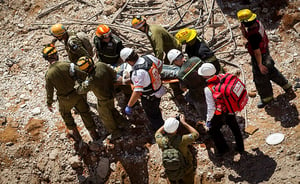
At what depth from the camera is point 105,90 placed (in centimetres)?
577

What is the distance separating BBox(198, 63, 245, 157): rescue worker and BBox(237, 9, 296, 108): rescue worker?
1.09 metres

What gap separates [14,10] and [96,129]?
534 cm

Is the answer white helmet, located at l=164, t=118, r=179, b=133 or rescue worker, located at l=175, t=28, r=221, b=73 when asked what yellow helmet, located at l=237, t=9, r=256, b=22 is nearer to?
rescue worker, located at l=175, t=28, r=221, b=73

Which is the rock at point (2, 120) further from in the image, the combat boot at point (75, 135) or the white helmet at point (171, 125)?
the white helmet at point (171, 125)

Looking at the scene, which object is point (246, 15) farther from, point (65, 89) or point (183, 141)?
point (65, 89)

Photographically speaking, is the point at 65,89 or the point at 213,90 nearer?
the point at 213,90

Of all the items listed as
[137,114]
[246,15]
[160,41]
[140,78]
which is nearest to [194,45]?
[160,41]

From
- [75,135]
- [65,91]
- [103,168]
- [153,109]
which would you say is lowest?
[103,168]

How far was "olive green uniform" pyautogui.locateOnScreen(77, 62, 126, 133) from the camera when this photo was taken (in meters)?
5.59

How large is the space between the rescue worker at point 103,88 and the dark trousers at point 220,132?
1.87 m

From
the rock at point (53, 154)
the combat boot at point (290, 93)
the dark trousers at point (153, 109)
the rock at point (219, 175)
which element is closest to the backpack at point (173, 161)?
the rock at point (219, 175)

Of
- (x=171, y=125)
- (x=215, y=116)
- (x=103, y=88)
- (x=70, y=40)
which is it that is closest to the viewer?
(x=171, y=125)

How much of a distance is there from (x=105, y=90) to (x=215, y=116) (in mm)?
1946

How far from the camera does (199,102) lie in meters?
5.53
